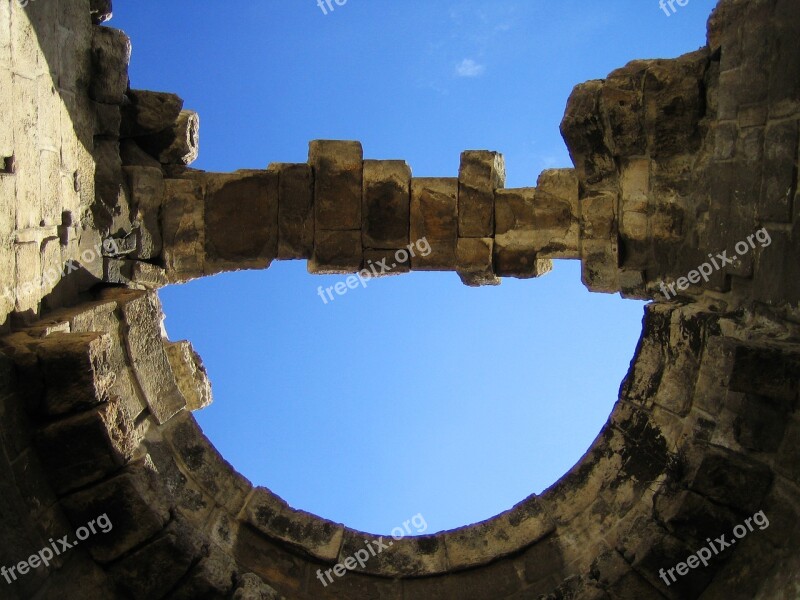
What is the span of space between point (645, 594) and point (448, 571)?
143cm

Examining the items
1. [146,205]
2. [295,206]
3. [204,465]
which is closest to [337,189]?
[295,206]

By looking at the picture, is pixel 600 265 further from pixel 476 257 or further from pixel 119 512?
pixel 119 512

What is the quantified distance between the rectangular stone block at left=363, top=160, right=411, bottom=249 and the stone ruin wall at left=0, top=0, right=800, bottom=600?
0.02 metres

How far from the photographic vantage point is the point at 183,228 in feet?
18.8

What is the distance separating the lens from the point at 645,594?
167 inches

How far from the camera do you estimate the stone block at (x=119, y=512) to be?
403cm

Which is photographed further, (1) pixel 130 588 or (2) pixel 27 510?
(1) pixel 130 588

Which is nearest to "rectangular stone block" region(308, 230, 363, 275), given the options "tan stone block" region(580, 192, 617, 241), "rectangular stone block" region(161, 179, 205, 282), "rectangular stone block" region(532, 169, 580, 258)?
"rectangular stone block" region(161, 179, 205, 282)

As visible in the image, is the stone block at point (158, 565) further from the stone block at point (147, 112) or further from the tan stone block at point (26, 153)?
the stone block at point (147, 112)

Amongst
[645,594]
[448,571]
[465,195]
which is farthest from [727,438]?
[465,195]

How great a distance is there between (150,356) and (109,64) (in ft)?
6.25

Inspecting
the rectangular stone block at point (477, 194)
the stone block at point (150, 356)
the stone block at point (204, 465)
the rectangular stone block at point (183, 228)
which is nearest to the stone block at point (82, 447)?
the stone block at point (150, 356)

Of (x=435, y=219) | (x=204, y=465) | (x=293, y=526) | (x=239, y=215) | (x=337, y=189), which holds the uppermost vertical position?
(x=239, y=215)

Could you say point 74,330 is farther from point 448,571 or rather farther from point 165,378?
point 448,571
